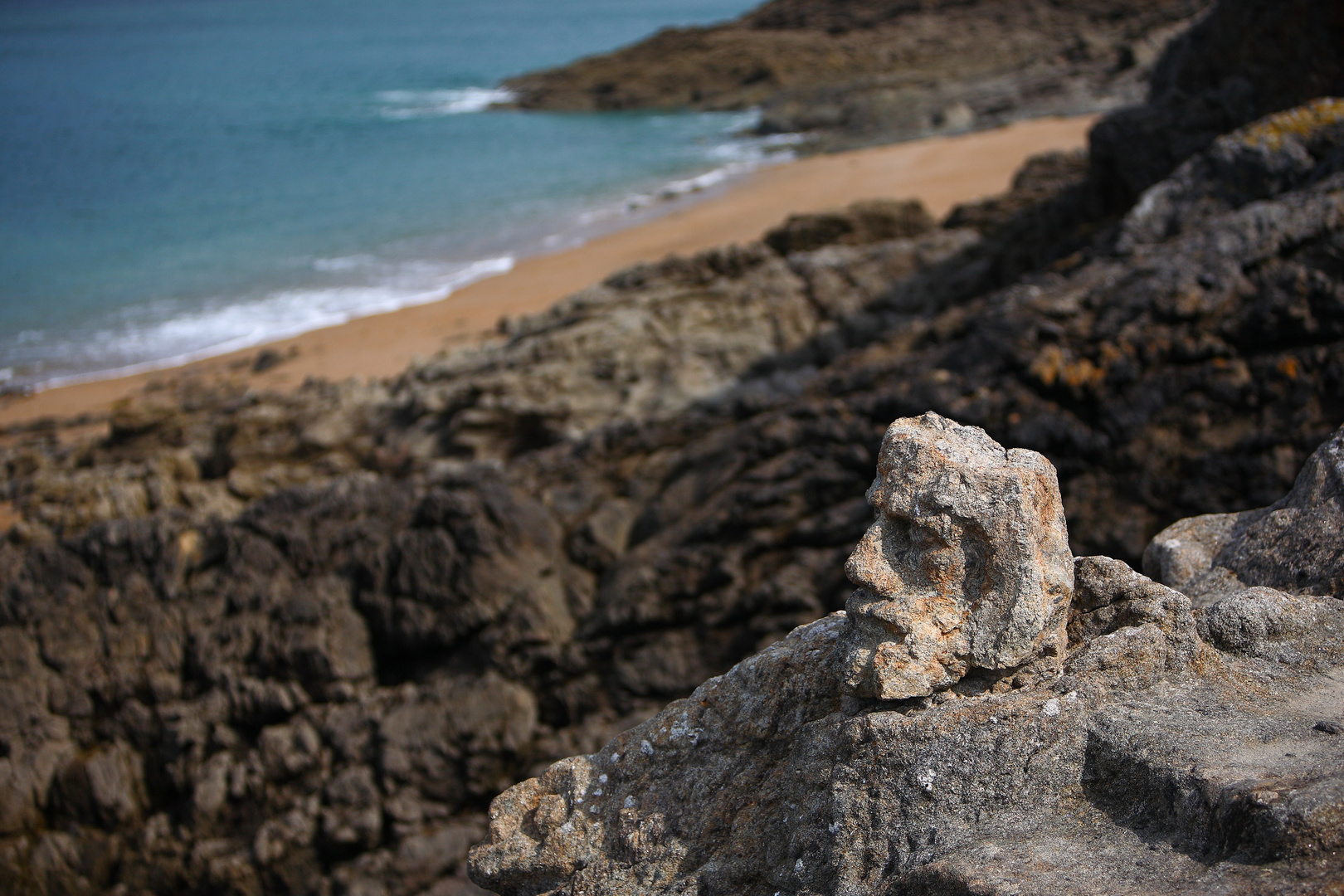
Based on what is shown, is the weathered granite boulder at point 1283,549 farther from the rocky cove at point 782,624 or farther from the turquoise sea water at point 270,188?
the turquoise sea water at point 270,188

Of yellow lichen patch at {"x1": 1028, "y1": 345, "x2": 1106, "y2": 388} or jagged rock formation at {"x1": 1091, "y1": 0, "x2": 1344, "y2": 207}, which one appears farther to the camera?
jagged rock formation at {"x1": 1091, "y1": 0, "x2": 1344, "y2": 207}

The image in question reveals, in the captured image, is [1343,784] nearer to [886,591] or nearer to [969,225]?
[886,591]

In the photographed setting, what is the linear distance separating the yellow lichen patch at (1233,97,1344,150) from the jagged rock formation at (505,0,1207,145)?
808 inches

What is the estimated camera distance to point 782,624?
5.30 m

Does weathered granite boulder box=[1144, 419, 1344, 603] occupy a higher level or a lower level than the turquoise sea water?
lower

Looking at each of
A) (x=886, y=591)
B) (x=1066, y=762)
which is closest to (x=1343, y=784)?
(x=1066, y=762)

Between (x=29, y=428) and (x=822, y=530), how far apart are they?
13.2 meters

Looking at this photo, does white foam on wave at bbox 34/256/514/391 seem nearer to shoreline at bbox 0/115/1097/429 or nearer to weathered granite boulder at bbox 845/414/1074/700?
shoreline at bbox 0/115/1097/429

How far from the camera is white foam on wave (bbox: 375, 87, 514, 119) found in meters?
45.7

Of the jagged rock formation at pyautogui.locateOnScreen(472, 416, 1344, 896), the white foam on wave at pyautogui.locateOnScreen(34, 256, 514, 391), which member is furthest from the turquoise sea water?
the jagged rock formation at pyautogui.locateOnScreen(472, 416, 1344, 896)

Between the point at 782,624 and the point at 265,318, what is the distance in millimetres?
15944

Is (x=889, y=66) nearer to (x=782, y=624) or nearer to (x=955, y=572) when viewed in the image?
(x=782, y=624)

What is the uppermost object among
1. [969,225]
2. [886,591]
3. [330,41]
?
[330,41]

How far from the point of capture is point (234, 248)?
23.3 metres
